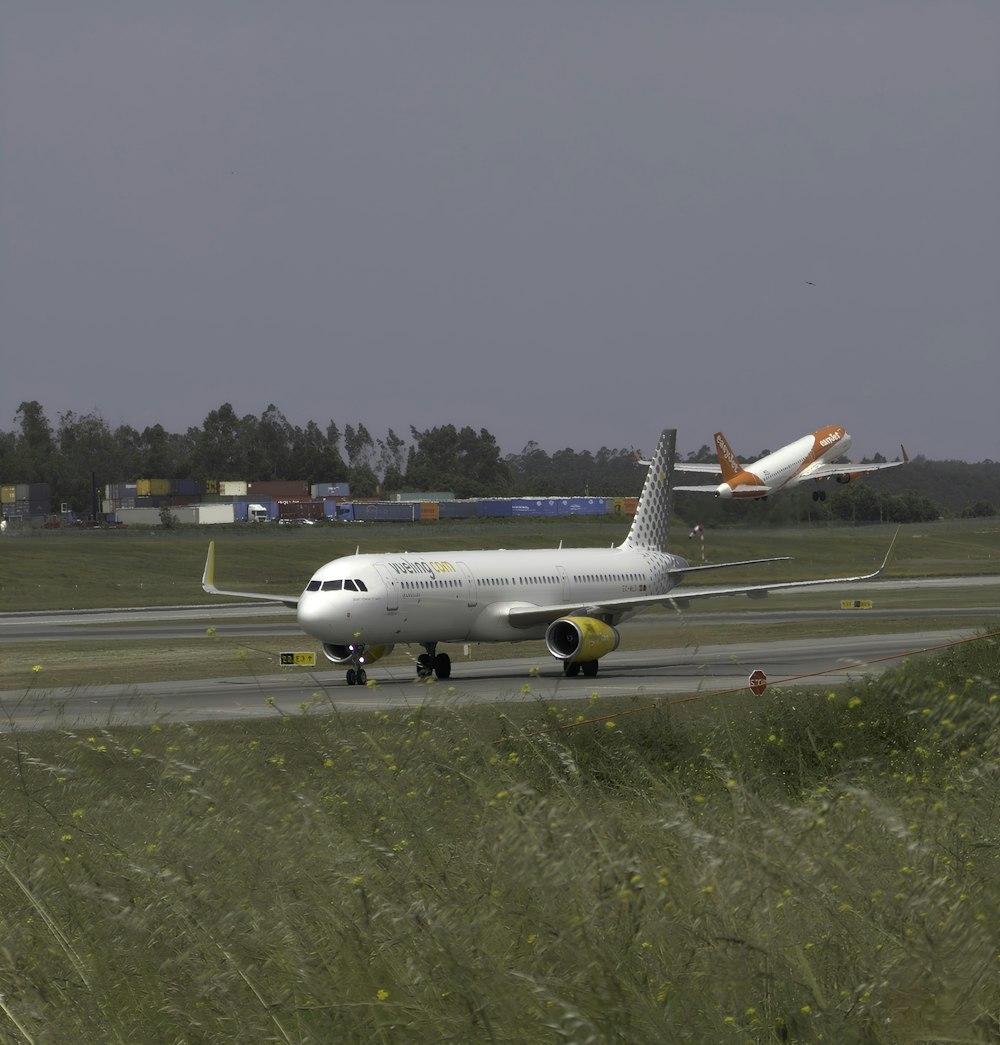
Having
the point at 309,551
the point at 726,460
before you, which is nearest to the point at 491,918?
the point at 726,460

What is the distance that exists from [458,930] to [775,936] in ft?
4.70

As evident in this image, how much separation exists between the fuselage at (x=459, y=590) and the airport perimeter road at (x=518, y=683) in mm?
1393

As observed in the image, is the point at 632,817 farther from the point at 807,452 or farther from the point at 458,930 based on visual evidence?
the point at 807,452

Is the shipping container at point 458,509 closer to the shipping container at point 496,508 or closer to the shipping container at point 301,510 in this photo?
the shipping container at point 496,508

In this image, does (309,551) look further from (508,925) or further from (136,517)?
(508,925)

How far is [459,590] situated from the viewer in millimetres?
42531

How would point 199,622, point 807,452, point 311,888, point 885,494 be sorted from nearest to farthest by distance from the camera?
1. point 311,888
2. point 199,622
3. point 807,452
4. point 885,494

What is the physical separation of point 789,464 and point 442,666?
209ft

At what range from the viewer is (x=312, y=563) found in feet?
388

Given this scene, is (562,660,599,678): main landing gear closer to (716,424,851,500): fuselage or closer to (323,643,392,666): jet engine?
(323,643,392,666): jet engine


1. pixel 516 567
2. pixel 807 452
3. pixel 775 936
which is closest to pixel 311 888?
pixel 775 936

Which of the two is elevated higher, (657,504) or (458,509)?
(657,504)

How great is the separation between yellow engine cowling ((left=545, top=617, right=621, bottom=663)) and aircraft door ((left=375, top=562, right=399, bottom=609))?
4.66 meters

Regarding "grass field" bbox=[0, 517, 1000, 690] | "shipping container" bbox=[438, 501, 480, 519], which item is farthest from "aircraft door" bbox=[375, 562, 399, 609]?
"shipping container" bbox=[438, 501, 480, 519]
